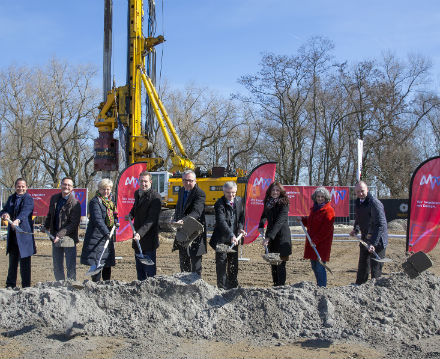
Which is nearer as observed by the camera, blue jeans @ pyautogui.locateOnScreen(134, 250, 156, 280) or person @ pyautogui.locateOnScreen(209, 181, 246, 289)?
person @ pyautogui.locateOnScreen(209, 181, 246, 289)

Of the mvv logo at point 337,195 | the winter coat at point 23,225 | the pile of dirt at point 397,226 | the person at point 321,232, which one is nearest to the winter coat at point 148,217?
the winter coat at point 23,225

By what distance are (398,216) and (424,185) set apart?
1211cm

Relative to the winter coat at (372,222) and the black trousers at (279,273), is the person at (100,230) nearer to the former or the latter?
the black trousers at (279,273)

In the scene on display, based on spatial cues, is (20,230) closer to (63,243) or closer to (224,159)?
(63,243)

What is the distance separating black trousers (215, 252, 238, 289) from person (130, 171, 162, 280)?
0.81m

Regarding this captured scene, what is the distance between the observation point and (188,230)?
554 centimetres

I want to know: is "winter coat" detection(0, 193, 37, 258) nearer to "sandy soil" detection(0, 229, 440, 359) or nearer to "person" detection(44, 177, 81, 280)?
"person" detection(44, 177, 81, 280)

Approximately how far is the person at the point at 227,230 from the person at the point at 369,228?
1.49 meters

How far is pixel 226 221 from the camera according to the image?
226 inches

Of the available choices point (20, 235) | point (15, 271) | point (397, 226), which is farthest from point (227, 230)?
point (397, 226)

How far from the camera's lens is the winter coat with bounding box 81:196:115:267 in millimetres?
5641

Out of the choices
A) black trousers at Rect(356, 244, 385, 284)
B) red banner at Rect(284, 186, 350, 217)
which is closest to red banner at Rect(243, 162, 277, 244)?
red banner at Rect(284, 186, 350, 217)

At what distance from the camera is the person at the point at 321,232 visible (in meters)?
5.70

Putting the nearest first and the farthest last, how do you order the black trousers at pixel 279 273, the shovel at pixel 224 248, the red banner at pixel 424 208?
the shovel at pixel 224 248 → the black trousers at pixel 279 273 → the red banner at pixel 424 208
